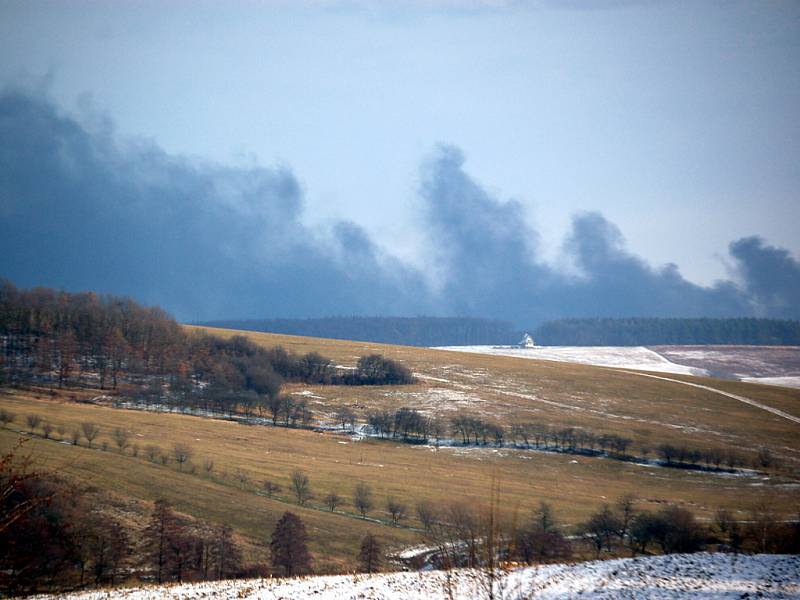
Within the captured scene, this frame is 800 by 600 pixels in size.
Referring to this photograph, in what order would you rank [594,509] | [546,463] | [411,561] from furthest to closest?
[546,463], [594,509], [411,561]

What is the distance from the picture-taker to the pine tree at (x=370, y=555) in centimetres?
3309

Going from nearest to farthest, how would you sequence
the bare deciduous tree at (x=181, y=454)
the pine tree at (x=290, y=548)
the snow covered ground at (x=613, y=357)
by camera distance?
the pine tree at (x=290, y=548), the bare deciduous tree at (x=181, y=454), the snow covered ground at (x=613, y=357)

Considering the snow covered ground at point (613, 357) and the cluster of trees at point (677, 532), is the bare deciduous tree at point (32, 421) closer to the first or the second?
the cluster of trees at point (677, 532)

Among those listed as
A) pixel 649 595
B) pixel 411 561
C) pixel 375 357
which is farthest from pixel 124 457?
pixel 375 357

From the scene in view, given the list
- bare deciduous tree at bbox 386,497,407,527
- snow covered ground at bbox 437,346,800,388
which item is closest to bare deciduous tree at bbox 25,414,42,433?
bare deciduous tree at bbox 386,497,407,527

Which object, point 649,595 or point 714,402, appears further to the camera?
point 714,402

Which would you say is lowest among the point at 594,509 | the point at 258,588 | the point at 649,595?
the point at 594,509

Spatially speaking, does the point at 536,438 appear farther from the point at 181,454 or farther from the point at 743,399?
the point at 743,399

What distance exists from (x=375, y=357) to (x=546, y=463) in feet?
161

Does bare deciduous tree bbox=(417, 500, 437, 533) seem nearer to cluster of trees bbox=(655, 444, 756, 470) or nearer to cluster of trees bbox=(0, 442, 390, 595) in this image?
cluster of trees bbox=(0, 442, 390, 595)

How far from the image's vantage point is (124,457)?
49625 millimetres

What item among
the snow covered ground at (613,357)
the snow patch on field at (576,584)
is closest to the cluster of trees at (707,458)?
the snow patch on field at (576,584)

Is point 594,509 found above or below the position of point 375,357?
below

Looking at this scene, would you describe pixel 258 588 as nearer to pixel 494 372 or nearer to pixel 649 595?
pixel 649 595
